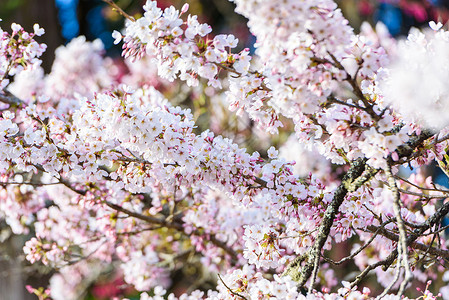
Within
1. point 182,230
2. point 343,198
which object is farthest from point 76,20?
point 343,198

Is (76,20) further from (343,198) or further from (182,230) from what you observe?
(343,198)

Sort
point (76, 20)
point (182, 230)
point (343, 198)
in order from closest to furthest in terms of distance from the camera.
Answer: point (343, 198), point (182, 230), point (76, 20)

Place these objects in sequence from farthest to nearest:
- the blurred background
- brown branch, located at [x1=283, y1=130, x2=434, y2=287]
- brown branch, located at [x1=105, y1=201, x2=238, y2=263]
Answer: the blurred background, brown branch, located at [x1=105, y1=201, x2=238, y2=263], brown branch, located at [x1=283, y1=130, x2=434, y2=287]

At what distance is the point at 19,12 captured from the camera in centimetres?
603

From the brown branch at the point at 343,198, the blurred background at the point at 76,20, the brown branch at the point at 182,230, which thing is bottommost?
the brown branch at the point at 343,198

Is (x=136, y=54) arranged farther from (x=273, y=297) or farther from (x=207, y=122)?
(x=207, y=122)

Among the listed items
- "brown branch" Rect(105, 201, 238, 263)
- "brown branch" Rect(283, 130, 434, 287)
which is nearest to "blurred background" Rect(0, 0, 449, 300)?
"brown branch" Rect(105, 201, 238, 263)

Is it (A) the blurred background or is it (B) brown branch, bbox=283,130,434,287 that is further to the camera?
(A) the blurred background

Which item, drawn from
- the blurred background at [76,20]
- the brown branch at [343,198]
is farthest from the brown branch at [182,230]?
the blurred background at [76,20]

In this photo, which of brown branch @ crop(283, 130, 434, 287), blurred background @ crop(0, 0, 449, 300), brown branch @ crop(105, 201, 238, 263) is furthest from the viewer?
blurred background @ crop(0, 0, 449, 300)

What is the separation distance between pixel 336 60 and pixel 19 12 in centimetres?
532

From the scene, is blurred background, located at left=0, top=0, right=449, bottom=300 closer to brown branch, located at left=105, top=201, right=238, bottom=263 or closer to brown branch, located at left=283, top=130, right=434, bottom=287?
brown branch, located at left=105, top=201, right=238, bottom=263

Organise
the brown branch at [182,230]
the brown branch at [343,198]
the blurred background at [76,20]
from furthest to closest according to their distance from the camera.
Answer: the blurred background at [76,20], the brown branch at [182,230], the brown branch at [343,198]

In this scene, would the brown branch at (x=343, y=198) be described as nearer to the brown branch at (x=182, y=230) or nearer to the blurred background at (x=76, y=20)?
the brown branch at (x=182, y=230)
